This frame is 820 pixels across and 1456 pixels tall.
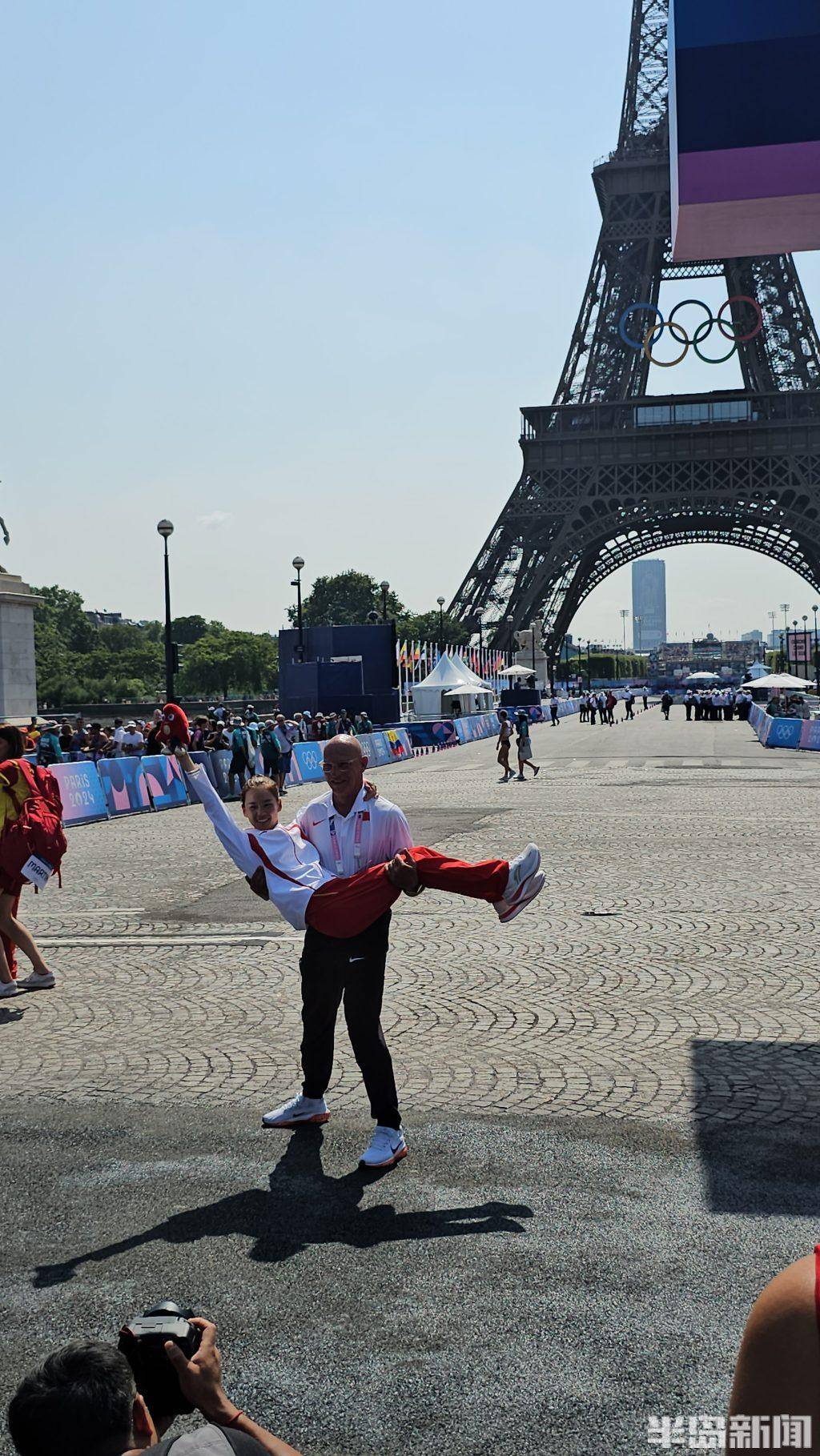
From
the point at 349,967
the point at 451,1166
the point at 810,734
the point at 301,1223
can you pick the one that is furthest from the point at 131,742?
the point at 301,1223

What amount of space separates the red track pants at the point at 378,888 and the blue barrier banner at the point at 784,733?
32463 mm

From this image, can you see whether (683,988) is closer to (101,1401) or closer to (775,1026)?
(775,1026)

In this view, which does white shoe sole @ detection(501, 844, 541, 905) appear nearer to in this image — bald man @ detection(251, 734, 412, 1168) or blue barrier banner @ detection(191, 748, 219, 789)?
bald man @ detection(251, 734, 412, 1168)

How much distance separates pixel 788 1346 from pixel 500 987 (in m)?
6.46

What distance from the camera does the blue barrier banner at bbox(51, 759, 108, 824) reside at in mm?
19453

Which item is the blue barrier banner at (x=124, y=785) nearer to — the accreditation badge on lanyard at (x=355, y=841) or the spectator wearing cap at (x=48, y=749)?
the spectator wearing cap at (x=48, y=749)

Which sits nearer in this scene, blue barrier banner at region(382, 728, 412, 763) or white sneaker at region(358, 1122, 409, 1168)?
white sneaker at region(358, 1122, 409, 1168)

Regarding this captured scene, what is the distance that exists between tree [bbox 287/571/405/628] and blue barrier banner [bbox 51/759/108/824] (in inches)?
4368

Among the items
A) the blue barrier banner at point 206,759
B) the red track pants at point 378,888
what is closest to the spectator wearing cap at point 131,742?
the blue barrier banner at point 206,759

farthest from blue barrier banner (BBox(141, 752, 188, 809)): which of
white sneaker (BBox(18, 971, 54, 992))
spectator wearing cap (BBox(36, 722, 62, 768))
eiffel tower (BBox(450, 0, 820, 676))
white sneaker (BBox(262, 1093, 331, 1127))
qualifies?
eiffel tower (BBox(450, 0, 820, 676))

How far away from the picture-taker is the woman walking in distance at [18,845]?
26.2 feet

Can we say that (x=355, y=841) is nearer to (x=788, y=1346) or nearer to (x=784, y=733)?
(x=788, y=1346)

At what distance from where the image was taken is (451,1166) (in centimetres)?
485

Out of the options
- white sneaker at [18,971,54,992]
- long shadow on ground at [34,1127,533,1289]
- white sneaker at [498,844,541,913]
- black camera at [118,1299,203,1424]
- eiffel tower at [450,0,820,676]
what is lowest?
white sneaker at [18,971,54,992]
